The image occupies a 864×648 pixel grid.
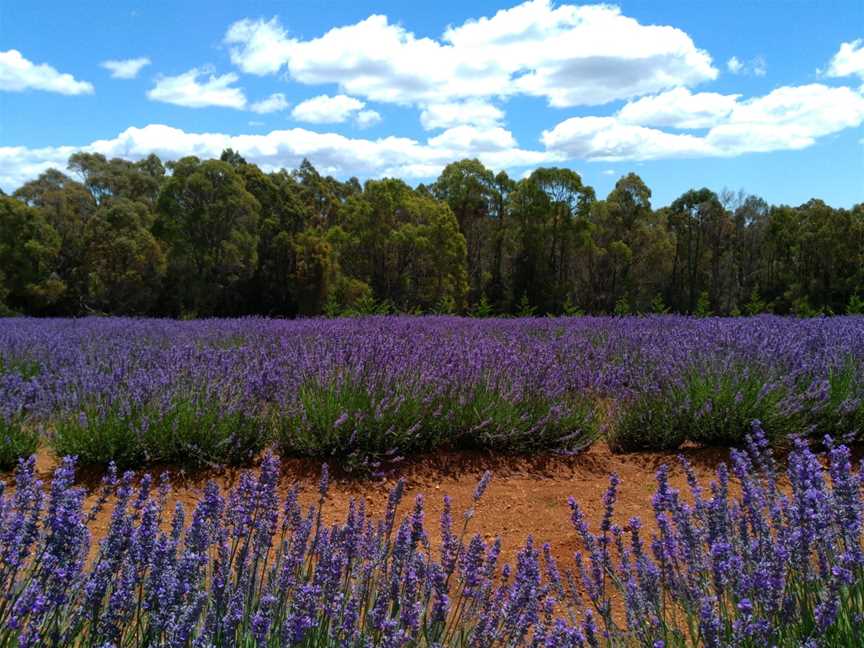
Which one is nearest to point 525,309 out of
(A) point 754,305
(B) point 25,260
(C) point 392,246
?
(A) point 754,305

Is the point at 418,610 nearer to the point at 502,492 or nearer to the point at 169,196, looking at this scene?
the point at 502,492

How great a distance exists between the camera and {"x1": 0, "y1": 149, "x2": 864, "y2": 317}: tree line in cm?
2139

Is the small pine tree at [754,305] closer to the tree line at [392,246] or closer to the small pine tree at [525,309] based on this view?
the tree line at [392,246]

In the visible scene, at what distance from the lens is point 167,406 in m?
4.40

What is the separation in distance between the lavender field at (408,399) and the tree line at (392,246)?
988cm

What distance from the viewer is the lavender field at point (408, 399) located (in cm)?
439

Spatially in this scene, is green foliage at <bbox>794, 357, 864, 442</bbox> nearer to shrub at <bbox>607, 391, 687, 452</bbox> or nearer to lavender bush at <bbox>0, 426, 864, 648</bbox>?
shrub at <bbox>607, 391, 687, 452</bbox>

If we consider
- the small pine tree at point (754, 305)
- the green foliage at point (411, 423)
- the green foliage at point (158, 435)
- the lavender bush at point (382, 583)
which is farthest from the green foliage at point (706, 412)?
the small pine tree at point (754, 305)

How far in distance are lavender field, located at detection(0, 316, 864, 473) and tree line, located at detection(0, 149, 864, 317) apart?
9878 mm

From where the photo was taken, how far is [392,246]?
25.6 metres

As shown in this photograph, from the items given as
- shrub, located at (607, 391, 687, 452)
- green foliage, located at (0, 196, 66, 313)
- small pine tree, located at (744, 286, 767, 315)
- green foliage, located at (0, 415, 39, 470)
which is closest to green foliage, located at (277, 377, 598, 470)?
shrub, located at (607, 391, 687, 452)

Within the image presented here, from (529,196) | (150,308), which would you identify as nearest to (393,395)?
(150,308)

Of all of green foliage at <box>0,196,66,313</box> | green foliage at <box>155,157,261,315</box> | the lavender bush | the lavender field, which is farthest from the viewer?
green foliage at <box>0,196,66,313</box>

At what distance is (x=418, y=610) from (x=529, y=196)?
28.7 metres
